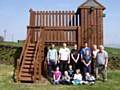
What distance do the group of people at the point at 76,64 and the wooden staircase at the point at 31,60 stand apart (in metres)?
0.66

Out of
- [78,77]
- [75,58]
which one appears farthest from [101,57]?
[78,77]

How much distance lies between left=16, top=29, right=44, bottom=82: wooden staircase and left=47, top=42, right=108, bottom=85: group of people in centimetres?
66

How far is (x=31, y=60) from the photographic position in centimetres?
1720

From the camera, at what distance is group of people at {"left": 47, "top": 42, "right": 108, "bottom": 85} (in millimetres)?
15828

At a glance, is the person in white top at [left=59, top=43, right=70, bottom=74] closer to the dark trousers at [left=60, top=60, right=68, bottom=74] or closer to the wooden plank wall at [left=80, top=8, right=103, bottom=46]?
the dark trousers at [left=60, top=60, right=68, bottom=74]

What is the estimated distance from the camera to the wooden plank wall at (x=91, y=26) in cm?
1867

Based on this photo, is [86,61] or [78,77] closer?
[78,77]

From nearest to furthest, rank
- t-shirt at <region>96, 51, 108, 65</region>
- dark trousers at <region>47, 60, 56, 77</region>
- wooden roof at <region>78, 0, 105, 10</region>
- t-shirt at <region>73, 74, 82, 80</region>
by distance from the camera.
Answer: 1. t-shirt at <region>73, 74, 82, 80</region>
2. t-shirt at <region>96, 51, 108, 65</region>
3. dark trousers at <region>47, 60, 56, 77</region>
4. wooden roof at <region>78, 0, 105, 10</region>

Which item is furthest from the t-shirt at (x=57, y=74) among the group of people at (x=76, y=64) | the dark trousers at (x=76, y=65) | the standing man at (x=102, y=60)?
the standing man at (x=102, y=60)

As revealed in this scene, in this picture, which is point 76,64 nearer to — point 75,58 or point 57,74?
point 75,58

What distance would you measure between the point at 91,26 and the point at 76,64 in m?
Answer: 2.71

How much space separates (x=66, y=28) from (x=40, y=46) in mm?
1982

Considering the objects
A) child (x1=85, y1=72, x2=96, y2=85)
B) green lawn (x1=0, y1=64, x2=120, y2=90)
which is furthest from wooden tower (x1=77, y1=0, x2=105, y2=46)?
child (x1=85, y1=72, x2=96, y2=85)

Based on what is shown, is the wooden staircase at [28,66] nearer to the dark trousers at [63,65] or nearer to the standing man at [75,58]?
the dark trousers at [63,65]
